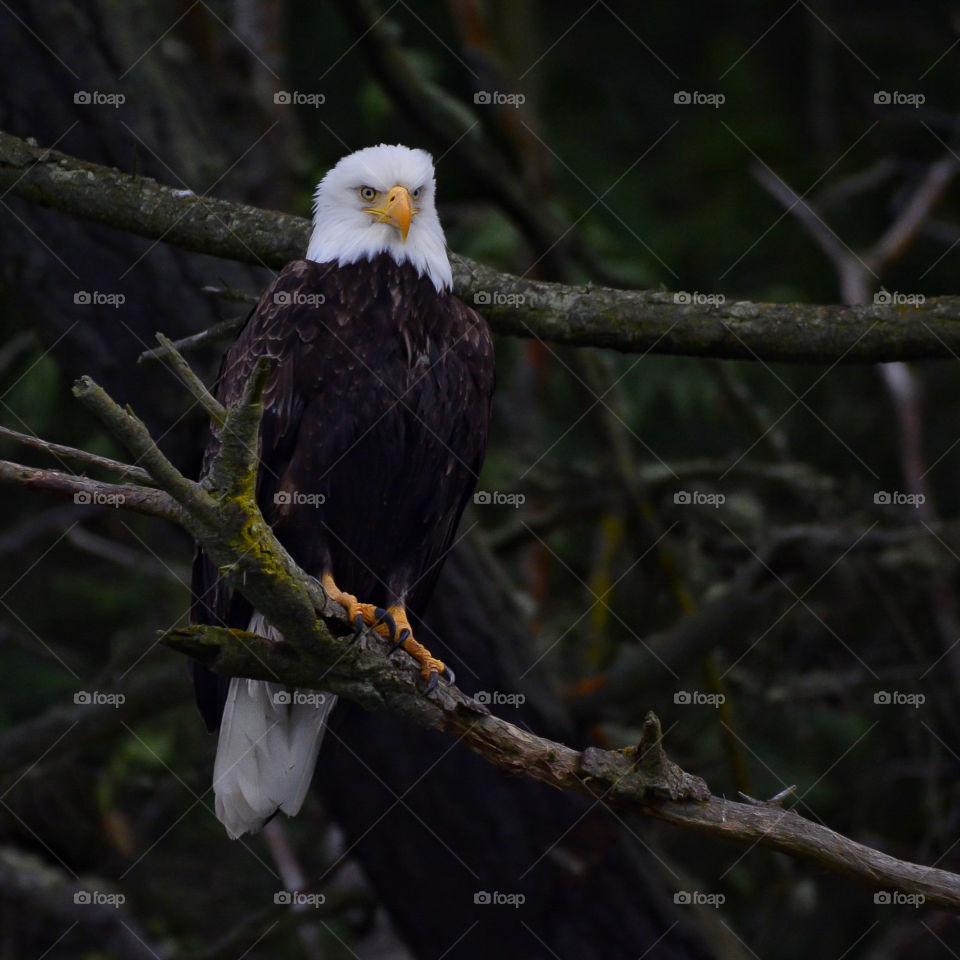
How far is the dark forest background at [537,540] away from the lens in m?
4.02

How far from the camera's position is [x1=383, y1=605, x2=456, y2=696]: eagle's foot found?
3.17 m

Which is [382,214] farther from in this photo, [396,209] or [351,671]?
[351,671]

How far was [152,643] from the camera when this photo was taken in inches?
173

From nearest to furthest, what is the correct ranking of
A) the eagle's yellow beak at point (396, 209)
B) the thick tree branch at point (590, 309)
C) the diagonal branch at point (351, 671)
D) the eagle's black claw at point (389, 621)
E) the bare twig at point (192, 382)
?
1. the bare twig at point (192, 382)
2. the diagonal branch at point (351, 671)
3. the thick tree branch at point (590, 309)
4. the eagle's black claw at point (389, 621)
5. the eagle's yellow beak at point (396, 209)

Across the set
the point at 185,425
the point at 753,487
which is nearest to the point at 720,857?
the point at 753,487

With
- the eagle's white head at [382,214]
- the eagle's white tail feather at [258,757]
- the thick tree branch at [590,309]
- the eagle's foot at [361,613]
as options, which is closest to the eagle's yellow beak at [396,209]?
the eagle's white head at [382,214]

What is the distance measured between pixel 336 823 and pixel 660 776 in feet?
6.12

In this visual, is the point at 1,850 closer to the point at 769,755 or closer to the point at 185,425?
the point at 185,425

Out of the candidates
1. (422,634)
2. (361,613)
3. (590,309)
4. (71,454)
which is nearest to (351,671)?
(361,613)

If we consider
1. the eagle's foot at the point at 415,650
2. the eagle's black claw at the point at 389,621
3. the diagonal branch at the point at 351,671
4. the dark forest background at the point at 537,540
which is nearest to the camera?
the diagonal branch at the point at 351,671

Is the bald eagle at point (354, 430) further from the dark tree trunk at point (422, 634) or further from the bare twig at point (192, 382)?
the bare twig at point (192, 382)

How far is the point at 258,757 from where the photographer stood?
362 centimetres

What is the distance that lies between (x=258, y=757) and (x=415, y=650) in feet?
2.14

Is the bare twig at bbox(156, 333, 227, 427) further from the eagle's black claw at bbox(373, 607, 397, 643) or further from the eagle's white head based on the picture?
the eagle's white head
